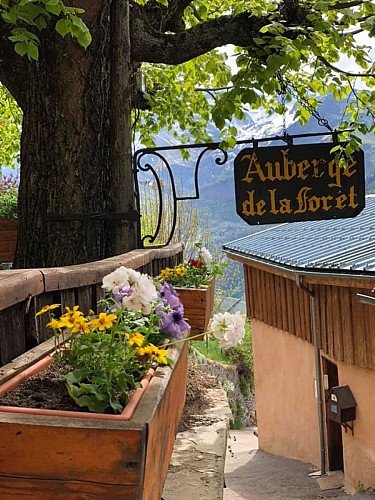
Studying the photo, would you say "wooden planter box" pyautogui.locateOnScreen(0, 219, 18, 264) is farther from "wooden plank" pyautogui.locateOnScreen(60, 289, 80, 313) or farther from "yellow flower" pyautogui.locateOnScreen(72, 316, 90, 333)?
"yellow flower" pyautogui.locateOnScreen(72, 316, 90, 333)

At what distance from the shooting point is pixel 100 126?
4273mm

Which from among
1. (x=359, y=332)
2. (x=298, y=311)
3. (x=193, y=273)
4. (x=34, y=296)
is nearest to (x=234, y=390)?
(x=298, y=311)

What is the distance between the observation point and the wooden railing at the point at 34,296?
1.95m

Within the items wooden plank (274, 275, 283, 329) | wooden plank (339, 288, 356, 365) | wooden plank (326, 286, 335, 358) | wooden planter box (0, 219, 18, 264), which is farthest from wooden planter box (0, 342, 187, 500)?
wooden plank (274, 275, 283, 329)

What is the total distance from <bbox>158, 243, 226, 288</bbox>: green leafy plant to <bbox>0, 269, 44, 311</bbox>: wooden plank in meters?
1.82

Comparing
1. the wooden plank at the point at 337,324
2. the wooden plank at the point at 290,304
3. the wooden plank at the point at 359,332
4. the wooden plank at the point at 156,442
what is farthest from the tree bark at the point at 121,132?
the wooden plank at the point at 290,304

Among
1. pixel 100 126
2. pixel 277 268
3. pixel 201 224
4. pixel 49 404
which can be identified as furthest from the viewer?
pixel 201 224

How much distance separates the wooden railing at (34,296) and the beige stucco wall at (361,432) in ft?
22.5

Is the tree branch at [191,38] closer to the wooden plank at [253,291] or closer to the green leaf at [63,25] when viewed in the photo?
the green leaf at [63,25]

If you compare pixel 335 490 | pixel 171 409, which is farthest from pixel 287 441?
pixel 171 409

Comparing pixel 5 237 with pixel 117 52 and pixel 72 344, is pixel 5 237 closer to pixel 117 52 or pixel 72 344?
pixel 117 52

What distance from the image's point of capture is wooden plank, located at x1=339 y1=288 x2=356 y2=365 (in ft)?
29.0

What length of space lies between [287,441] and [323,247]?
4.27 metres

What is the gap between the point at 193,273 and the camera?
4652mm
